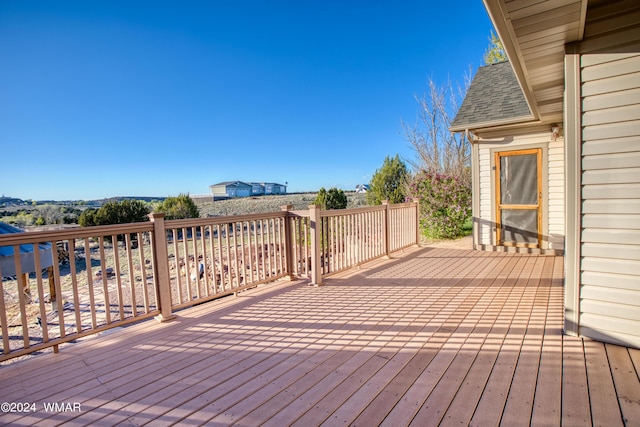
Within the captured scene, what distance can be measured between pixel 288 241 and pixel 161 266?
167 centimetres

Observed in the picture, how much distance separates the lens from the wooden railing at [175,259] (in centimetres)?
221

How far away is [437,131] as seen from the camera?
13.6 m

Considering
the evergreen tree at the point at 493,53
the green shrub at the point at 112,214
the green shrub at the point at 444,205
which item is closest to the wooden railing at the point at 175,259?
the green shrub at the point at 444,205

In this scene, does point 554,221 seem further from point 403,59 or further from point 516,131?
point 403,59

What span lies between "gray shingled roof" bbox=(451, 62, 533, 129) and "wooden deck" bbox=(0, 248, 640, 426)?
3.44 metres

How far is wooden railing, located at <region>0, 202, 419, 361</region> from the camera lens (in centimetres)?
221

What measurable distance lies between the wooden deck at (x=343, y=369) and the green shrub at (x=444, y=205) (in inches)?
185

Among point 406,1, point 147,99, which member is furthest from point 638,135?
point 147,99

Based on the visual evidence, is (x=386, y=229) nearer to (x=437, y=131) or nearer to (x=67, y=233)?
(x=67, y=233)

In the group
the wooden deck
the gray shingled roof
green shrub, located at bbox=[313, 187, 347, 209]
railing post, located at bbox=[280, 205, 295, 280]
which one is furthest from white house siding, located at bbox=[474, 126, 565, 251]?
green shrub, located at bbox=[313, 187, 347, 209]

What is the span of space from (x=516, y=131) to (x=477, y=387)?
5.27m

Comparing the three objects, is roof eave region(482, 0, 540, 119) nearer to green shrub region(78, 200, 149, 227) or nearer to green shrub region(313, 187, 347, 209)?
green shrub region(313, 187, 347, 209)

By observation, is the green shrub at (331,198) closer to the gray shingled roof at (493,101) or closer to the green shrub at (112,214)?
the green shrub at (112,214)

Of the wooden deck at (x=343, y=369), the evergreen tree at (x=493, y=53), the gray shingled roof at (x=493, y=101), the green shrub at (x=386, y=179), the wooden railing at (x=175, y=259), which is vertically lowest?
the wooden deck at (x=343, y=369)
